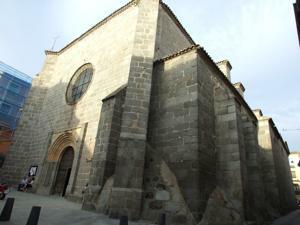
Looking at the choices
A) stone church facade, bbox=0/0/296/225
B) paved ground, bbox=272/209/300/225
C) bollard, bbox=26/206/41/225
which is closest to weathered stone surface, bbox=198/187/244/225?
stone church facade, bbox=0/0/296/225

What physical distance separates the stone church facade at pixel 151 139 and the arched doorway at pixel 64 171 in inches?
1.9

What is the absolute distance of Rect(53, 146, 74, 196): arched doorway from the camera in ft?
32.4

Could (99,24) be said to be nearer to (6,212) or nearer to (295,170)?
(6,212)

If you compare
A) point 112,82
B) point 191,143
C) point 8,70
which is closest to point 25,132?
point 112,82

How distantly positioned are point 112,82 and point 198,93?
404 cm

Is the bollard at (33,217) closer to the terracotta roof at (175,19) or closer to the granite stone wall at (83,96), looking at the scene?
the granite stone wall at (83,96)

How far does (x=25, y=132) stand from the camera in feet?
41.3

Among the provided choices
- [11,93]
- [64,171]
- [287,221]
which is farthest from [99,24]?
[11,93]

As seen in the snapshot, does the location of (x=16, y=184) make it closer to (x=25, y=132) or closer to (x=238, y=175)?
(x=25, y=132)

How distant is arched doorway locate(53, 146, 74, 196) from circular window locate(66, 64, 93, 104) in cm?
249

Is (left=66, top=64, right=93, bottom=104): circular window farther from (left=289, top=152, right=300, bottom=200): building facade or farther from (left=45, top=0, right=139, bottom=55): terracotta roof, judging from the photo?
(left=289, top=152, right=300, bottom=200): building facade

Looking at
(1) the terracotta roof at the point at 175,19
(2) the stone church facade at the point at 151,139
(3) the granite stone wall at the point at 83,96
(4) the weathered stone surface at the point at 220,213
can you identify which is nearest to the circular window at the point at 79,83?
(2) the stone church facade at the point at 151,139

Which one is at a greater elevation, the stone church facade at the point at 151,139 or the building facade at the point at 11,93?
the building facade at the point at 11,93

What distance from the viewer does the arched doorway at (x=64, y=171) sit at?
9.89 m
